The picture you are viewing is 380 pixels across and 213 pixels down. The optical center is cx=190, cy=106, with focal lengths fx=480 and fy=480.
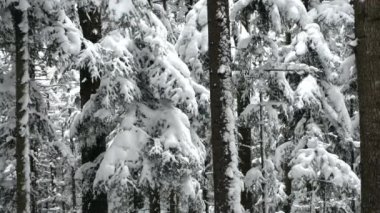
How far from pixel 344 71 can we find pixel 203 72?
19.5 feet

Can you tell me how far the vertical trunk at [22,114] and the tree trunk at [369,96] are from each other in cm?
843

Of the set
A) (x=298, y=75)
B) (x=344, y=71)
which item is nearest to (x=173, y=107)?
(x=344, y=71)

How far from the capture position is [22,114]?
11.2 m

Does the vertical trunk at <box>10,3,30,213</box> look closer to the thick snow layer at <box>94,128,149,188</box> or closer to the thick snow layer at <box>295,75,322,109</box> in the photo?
the thick snow layer at <box>94,128,149,188</box>

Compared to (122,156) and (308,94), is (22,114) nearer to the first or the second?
(122,156)

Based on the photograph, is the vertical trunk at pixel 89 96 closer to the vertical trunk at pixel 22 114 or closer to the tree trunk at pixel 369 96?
the vertical trunk at pixel 22 114

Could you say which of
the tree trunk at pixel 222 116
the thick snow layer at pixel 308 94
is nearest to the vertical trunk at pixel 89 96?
the tree trunk at pixel 222 116

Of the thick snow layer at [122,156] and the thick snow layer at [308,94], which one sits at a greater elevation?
the thick snow layer at [308,94]

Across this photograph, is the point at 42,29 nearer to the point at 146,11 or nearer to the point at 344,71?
the point at 146,11

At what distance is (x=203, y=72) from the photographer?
16109mm

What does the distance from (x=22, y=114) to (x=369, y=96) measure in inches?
344

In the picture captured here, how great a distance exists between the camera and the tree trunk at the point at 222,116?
23.7 feet

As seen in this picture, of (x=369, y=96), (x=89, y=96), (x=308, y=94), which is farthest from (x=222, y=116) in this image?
(x=308, y=94)

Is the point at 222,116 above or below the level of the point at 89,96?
below
